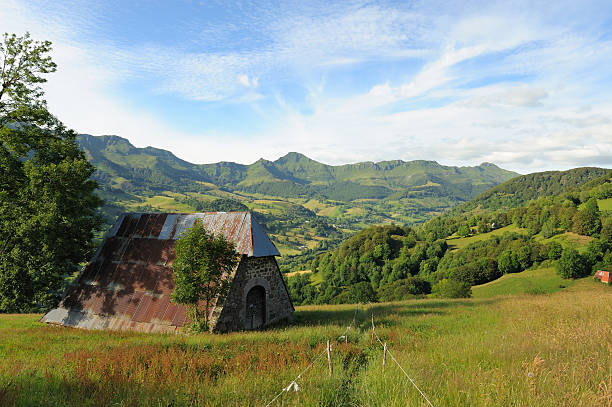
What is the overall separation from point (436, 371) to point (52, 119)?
2314 centimetres

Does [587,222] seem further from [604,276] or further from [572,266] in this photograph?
[604,276]

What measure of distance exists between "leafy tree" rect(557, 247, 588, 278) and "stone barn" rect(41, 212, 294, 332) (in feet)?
263

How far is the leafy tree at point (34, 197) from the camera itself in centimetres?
1573

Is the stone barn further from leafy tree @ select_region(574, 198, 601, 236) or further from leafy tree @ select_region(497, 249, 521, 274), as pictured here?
leafy tree @ select_region(574, 198, 601, 236)

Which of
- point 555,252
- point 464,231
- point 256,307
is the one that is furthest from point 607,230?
point 256,307

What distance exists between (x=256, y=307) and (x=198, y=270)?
15.5 feet

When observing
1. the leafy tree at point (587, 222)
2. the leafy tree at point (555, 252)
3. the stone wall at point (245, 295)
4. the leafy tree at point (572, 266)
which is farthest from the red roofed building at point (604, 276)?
the stone wall at point (245, 295)

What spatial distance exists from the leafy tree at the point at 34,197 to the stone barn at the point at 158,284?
1752 millimetres

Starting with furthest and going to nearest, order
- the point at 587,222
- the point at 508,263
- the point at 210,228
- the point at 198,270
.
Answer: the point at 587,222
the point at 508,263
the point at 210,228
the point at 198,270

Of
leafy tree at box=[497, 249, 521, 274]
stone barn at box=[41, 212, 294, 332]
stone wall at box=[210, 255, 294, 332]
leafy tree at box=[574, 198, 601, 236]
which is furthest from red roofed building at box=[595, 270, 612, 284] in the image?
stone barn at box=[41, 212, 294, 332]

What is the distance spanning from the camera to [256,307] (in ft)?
54.6

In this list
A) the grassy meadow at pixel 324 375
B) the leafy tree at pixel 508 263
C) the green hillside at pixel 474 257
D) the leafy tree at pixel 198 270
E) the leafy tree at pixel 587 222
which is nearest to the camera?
the grassy meadow at pixel 324 375

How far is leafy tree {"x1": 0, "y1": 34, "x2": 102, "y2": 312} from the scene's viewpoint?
15.7 meters

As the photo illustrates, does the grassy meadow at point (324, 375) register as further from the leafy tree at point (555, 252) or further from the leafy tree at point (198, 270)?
the leafy tree at point (555, 252)
